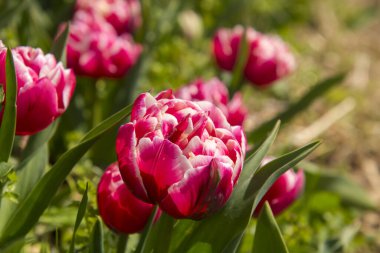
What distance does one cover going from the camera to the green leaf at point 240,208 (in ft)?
3.38

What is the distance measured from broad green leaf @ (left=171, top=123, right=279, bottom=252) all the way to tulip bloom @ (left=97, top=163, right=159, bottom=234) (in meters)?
0.08

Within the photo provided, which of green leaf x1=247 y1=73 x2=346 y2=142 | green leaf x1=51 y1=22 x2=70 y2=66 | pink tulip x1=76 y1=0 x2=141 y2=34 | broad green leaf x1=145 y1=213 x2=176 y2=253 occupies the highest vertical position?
green leaf x1=51 y1=22 x2=70 y2=66

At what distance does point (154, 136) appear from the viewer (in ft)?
3.13

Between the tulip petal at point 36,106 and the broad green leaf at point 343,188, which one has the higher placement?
the tulip petal at point 36,106

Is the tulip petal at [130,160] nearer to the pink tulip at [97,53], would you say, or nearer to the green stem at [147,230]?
the green stem at [147,230]

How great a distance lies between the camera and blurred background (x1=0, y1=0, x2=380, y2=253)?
1.86 m

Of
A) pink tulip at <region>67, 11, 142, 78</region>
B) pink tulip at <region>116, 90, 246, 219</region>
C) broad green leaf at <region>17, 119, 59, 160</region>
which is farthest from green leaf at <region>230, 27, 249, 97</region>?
pink tulip at <region>116, 90, 246, 219</region>

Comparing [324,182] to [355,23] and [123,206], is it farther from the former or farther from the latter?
[355,23]

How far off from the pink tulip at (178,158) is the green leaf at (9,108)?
16cm

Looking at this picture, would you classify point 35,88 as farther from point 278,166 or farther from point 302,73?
point 302,73

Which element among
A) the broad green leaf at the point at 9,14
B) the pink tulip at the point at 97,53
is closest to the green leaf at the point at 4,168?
the broad green leaf at the point at 9,14

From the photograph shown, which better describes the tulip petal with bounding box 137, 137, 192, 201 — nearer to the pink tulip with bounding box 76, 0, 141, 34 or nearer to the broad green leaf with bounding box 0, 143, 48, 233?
the broad green leaf with bounding box 0, 143, 48, 233

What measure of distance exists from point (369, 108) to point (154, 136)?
253cm

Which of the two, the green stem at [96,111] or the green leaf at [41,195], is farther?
the green stem at [96,111]
